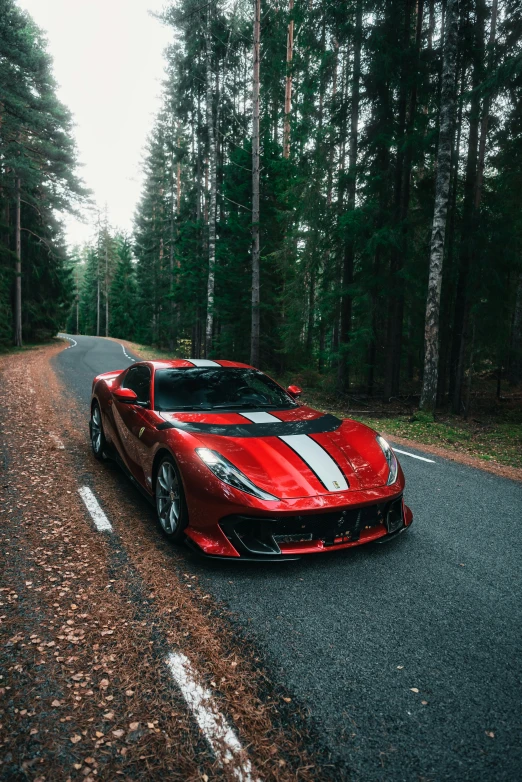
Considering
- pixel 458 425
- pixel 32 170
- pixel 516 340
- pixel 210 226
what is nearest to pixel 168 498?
pixel 458 425

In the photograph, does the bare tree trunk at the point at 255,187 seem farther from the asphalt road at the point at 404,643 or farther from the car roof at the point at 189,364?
the asphalt road at the point at 404,643

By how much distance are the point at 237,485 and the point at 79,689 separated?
1.49 m

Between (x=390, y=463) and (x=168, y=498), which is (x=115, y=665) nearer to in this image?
(x=168, y=498)

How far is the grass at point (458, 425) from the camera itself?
8633 millimetres

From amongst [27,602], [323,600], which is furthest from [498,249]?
[27,602]

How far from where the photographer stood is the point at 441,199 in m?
10.6

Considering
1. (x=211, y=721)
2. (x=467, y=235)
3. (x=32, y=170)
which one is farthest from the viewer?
(x=32, y=170)

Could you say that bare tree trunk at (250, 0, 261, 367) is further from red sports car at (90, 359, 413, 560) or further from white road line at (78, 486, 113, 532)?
white road line at (78, 486, 113, 532)

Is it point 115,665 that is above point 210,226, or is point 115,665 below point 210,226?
below

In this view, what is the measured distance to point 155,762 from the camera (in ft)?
6.00

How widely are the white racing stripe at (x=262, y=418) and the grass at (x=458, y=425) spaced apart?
197 inches

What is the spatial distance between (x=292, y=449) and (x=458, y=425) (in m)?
8.69

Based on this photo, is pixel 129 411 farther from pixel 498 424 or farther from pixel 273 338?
pixel 273 338

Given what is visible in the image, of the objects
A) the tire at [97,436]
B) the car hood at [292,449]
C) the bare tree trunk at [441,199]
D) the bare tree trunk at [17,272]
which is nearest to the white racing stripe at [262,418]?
the car hood at [292,449]
